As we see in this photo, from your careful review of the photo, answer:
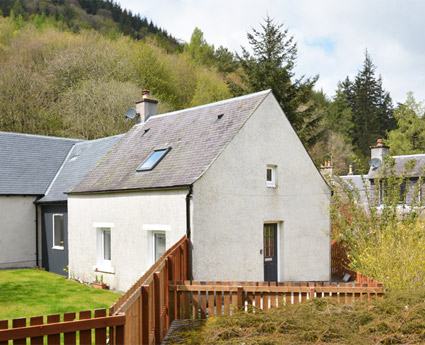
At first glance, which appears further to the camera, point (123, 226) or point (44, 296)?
point (123, 226)

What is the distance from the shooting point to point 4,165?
20812 millimetres

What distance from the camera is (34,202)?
67.4ft

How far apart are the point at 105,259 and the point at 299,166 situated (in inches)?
318

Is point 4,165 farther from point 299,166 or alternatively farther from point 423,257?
point 423,257

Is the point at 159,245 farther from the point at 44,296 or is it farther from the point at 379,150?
the point at 379,150

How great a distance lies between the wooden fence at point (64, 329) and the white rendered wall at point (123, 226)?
7.68 metres

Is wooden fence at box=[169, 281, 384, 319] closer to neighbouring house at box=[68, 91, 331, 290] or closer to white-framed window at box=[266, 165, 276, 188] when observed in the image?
neighbouring house at box=[68, 91, 331, 290]

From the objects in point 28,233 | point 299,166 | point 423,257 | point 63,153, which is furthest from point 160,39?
point 423,257

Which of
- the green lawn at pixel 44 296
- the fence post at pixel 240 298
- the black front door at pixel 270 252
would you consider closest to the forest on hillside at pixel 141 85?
the black front door at pixel 270 252

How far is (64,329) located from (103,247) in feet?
40.6

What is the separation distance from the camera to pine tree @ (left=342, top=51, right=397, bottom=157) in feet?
192

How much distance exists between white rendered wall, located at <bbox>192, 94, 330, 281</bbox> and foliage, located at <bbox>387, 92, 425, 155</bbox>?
110ft

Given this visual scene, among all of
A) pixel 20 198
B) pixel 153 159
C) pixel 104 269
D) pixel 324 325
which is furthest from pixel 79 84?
pixel 324 325

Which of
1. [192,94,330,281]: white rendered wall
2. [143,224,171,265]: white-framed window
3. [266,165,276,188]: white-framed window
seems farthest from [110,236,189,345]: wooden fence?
[266,165,276,188]: white-framed window
